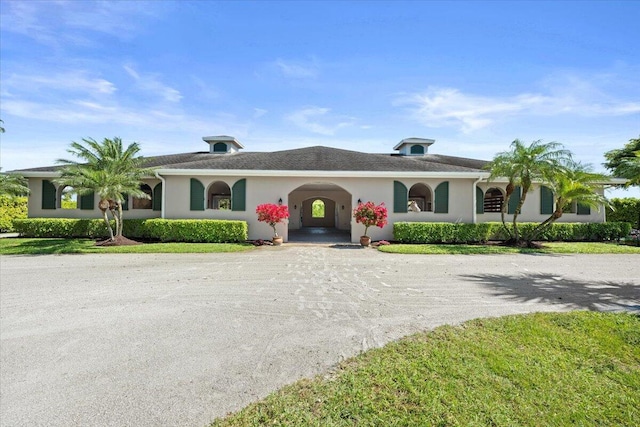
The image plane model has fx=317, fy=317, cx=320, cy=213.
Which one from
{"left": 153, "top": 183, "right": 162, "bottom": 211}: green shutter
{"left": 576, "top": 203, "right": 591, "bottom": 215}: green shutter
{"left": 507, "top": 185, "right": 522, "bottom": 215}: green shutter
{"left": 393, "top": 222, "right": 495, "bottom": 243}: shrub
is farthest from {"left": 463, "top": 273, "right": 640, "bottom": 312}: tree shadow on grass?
{"left": 153, "top": 183, "right": 162, "bottom": 211}: green shutter

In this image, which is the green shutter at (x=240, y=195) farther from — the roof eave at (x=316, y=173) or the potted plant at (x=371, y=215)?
the potted plant at (x=371, y=215)

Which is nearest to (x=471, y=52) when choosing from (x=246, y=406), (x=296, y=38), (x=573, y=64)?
(x=573, y=64)

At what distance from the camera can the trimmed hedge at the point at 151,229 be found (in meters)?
14.3

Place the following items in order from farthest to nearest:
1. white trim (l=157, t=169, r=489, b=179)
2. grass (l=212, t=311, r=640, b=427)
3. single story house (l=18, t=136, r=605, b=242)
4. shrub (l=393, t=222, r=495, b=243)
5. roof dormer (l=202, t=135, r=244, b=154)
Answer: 1. roof dormer (l=202, t=135, r=244, b=154)
2. single story house (l=18, t=136, r=605, b=242)
3. white trim (l=157, t=169, r=489, b=179)
4. shrub (l=393, t=222, r=495, b=243)
5. grass (l=212, t=311, r=640, b=427)

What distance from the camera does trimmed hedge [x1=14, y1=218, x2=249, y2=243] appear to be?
14.3 metres

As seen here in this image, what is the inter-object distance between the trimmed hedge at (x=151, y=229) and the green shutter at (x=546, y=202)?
49.2 ft

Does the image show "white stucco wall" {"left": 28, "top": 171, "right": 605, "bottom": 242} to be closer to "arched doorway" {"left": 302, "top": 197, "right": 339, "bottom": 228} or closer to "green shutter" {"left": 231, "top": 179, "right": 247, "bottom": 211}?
"green shutter" {"left": 231, "top": 179, "right": 247, "bottom": 211}

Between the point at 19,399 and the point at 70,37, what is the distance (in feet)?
39.7

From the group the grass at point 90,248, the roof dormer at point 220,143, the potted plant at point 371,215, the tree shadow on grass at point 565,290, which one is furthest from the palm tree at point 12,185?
the tree shadow on grass at point 565,290

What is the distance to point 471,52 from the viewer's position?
34.9ft

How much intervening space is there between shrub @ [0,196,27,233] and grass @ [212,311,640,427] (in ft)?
85.4

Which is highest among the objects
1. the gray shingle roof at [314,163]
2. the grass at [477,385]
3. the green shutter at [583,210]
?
the gray shingle roof at [314,163]

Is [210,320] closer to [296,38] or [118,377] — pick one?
[118,377]

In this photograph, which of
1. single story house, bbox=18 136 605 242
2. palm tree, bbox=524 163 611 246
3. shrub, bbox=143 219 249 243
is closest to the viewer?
palm tree, bbox=524 163 611 246
